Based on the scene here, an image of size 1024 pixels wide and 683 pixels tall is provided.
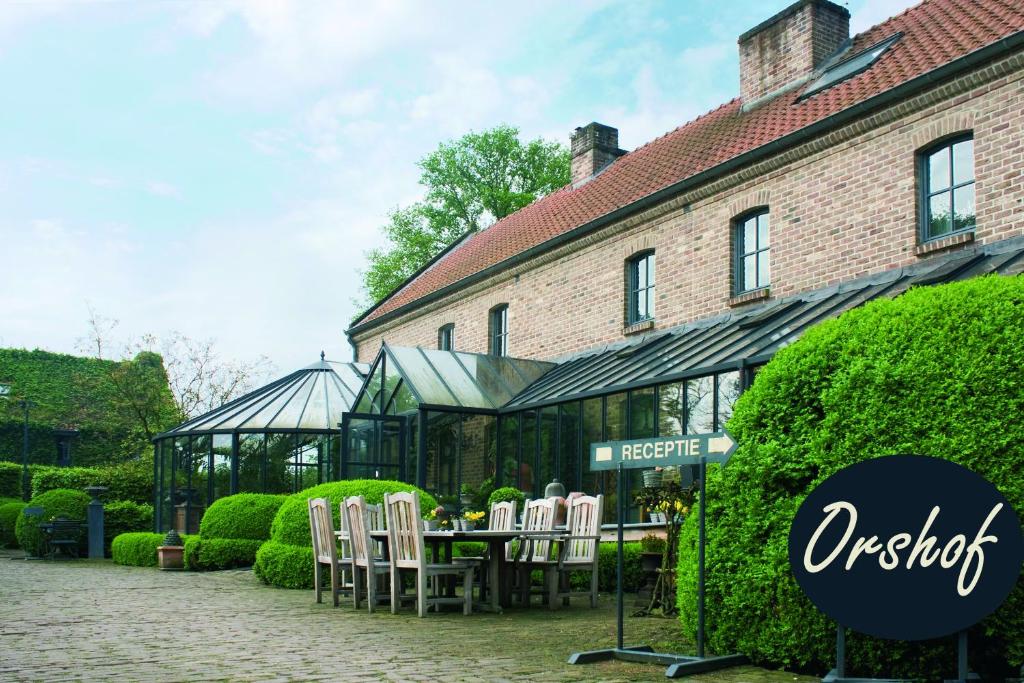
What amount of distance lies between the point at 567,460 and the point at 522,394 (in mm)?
2407

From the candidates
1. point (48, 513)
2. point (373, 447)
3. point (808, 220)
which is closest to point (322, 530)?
point (373, 447)

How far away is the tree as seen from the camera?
38.6m

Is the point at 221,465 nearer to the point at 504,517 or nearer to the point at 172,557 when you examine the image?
the point at 172,557

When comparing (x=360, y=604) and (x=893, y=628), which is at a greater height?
(x=893, y=628)

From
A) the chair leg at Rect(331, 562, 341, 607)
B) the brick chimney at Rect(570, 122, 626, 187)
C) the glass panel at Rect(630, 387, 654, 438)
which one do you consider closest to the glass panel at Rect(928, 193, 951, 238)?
the glass panel at Rect(630, 387, 654, 438)

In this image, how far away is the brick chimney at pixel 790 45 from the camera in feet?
54.5

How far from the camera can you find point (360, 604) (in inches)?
422

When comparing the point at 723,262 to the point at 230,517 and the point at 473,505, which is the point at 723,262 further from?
the point at 230,517

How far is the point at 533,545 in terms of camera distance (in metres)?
11.1

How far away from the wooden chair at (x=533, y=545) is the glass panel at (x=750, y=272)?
5529mm

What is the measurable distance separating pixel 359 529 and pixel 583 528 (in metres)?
2.37

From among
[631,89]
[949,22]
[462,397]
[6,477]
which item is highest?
[949,22]

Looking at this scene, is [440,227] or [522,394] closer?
[522,394]

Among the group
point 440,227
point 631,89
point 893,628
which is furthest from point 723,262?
point 440,227
